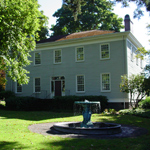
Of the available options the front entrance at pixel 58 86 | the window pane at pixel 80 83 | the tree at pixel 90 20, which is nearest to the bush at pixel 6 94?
the front entrance at pixel 58 86

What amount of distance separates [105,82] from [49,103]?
6.82m

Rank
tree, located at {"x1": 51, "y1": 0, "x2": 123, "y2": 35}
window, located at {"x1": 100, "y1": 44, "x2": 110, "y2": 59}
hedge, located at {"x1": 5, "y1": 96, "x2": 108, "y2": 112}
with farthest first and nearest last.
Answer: tree, located at {"x1": 51, "y1": 0, "x2": 123, "y2": 35} < window, located at {"x1": 100, "y1": 44, "x2": 110, "y2": 59} < hedge, located at {"x1": 5, "y1": 96, "x2": 108, "y2": 112}

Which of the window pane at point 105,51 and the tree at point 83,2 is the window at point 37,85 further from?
the tree at point 83,2

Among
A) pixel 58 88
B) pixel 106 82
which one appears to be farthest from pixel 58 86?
pixel 106 82

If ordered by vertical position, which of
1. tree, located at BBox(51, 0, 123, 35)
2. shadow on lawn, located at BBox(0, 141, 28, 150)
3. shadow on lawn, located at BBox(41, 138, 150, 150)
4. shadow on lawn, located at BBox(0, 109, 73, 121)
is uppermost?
tree, located at BBox(51, 0, 123, 35)

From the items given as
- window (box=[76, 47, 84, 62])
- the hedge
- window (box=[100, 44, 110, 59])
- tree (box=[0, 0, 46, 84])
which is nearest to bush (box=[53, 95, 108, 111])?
the hedge

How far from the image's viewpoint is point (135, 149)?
6758 mm

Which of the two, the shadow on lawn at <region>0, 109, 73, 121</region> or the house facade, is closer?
the shadow on lawn at <region>0, 109, 73, 121</region>

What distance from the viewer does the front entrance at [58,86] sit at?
2431 centimetres

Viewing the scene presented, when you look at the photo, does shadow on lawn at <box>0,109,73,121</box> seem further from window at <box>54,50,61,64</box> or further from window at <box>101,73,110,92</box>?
window at <box>54,50,61,64</box>

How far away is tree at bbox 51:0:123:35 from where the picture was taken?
38.0m

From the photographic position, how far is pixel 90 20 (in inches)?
1513

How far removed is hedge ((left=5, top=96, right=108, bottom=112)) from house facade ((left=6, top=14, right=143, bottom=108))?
1266 mm

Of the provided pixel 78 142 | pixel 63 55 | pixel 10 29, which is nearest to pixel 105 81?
pixel 63 55
